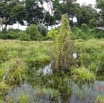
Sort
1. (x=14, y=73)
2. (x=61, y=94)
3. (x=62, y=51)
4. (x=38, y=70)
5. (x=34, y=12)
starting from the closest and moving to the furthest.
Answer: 1. (x=61, y=94)
2. (x=14, y=73)
3. (x=62, y=51)
4. (x=38, y=70)
5. (x=34, y=12)

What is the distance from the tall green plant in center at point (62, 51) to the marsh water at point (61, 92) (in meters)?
2.16

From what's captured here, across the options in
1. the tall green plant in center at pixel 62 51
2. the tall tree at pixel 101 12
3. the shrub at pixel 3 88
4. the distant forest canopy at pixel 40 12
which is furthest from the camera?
the distant forest canopy at pixel 40 12

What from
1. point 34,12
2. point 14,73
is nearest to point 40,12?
point 34,12

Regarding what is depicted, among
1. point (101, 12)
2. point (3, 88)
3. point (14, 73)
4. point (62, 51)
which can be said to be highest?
point (101, 12)

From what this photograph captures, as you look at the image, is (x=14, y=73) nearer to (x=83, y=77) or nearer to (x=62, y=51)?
(x=83, y=77)

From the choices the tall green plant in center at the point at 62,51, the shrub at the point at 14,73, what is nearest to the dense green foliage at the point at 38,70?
the shrub at the point at 14,73

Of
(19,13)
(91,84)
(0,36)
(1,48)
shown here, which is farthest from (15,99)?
(19,13)

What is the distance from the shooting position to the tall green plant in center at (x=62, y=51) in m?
A: 14.4

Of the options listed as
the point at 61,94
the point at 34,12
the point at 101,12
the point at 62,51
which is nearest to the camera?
the point at 61,94

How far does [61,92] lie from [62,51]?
3.80 metres

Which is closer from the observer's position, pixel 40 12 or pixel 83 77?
pixel 83 77

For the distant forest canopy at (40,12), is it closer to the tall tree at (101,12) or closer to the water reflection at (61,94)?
the tall tree at (101,12)

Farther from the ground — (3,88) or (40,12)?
(40,12)

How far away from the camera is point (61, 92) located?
11.0 m
